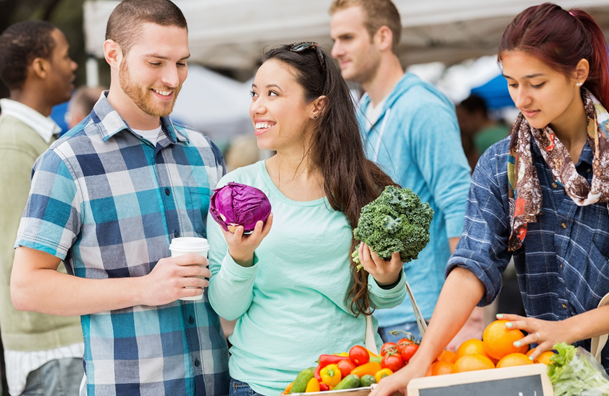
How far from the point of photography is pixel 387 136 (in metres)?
3.51

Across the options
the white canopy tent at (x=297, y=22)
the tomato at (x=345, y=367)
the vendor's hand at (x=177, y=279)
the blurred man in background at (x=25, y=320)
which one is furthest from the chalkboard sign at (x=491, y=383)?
the white canopy tent at (x=297, y=22)

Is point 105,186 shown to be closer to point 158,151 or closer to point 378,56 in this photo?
point 158,151

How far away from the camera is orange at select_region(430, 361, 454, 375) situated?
199 centimetres

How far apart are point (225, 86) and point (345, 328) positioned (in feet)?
33.0

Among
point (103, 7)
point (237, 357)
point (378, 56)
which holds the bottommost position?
point (237, 357)

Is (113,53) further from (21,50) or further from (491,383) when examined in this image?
(491,383)

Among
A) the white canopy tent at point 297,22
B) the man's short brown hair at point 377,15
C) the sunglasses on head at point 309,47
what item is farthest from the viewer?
the white canopy tent at point 297,22

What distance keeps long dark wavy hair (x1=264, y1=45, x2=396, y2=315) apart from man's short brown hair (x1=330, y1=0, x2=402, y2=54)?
4.25ft

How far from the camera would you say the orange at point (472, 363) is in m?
1.91

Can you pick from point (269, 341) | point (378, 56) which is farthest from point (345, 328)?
point (378, 56)

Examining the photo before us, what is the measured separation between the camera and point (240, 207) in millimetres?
2117

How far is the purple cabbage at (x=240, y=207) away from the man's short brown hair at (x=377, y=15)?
2.03 meters

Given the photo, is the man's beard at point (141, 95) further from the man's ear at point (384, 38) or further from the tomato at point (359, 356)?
the man's ear at point (384, 38)

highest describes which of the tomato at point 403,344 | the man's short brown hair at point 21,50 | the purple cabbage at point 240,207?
the man's short brown hair at point 21,50
